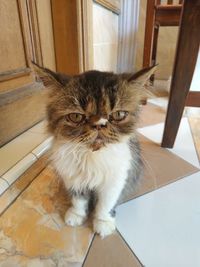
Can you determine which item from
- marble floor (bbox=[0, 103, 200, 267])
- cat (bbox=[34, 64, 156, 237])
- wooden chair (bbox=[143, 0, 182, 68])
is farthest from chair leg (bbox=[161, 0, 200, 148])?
wooden chair (bbox=[143, 0, 182, 68])

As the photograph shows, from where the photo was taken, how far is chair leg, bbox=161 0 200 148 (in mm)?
801

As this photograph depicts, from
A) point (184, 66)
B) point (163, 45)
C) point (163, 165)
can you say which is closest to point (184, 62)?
point (184, 66)

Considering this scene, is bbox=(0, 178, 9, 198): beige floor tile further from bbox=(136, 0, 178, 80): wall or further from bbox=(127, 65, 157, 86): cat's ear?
bbox=(136, 0, 178, 80): wall

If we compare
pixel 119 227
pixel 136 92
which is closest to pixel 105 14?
pixel 136 92

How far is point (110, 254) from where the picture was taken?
0.58 metres

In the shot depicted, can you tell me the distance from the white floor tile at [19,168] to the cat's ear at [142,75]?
55 cm

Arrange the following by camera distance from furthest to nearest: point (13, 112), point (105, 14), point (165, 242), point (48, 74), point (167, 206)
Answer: point (105, 14)
point (13, 112)
point (167, 206)
point (165, 242)
point (48, 74)

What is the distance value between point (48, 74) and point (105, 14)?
1.14 m

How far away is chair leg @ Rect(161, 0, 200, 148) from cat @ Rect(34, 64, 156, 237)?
1.34 feet

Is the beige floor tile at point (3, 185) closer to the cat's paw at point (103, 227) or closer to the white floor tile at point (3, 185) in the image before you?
the white floor tile at point (3, 185)

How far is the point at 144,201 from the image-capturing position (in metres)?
A: 0.75

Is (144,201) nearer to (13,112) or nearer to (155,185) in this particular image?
(155,185)

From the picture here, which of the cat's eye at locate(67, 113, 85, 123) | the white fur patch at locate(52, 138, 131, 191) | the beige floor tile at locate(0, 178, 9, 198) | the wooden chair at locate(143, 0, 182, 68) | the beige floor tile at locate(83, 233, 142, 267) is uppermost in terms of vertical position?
the wooden chair at locate(143, 0, 182, 68)

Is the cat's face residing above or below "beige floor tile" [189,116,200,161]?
above
